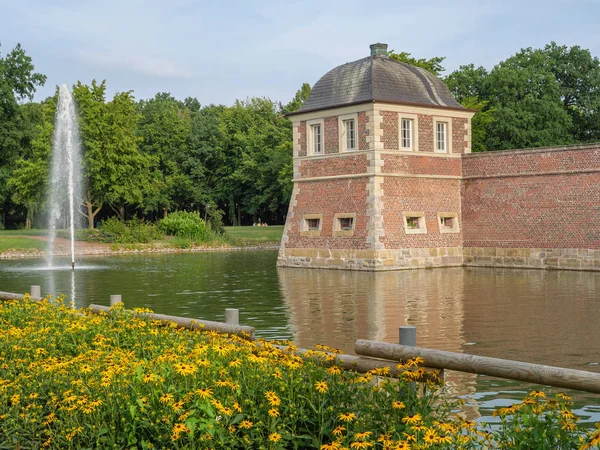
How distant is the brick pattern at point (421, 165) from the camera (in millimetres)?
31656

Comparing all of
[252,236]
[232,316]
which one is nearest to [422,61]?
[252,236]

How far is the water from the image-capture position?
12.6 m

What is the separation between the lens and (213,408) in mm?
6219

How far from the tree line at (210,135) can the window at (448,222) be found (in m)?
19.3

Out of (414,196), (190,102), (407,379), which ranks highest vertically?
(190,102)

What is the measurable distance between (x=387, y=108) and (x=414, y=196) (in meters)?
3.58

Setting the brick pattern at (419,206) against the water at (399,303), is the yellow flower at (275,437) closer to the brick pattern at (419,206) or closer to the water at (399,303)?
the water at (399,303)

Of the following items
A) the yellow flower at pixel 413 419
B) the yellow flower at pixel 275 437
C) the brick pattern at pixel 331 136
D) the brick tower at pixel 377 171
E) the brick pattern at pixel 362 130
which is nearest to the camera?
the yellow flower at pixel 413 419

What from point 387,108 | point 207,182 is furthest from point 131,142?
point 387,108

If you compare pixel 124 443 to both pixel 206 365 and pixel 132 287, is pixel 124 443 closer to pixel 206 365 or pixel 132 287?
pixel 206 365

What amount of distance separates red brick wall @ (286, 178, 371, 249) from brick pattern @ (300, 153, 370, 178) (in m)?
0.33

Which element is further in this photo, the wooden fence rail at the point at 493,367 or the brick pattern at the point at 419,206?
the brick pattern at the point at 419,206

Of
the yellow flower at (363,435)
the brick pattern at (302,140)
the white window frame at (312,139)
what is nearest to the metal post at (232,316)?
the yellow flower at (363,435)

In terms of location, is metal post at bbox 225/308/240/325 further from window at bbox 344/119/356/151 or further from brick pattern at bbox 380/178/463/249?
window at bbox 344/119/356/151
